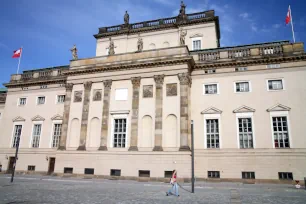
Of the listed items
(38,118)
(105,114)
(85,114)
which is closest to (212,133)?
(105,114)

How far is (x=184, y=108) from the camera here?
91.7 feet

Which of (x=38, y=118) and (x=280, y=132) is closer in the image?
(x=280, y=132)

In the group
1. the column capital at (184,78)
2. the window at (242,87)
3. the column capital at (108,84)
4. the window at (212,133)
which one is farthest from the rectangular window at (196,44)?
the column capital at (108,84)

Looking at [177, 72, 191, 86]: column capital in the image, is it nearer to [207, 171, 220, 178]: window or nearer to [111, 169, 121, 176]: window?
[207, 171, 220, 178]: window

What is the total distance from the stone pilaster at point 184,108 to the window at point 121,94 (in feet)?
23.3

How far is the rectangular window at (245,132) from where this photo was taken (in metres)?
26.9

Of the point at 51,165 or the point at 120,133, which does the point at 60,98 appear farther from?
the point at 120,133

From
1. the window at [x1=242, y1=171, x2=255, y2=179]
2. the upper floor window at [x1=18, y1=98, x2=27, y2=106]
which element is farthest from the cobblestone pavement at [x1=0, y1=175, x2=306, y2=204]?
the upper floor window at [x1=18, y1=98, x2=27, y2=106]

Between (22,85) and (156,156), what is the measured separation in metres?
25.6

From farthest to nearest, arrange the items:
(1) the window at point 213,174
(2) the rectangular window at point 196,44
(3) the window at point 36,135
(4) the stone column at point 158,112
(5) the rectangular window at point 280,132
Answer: (2) the rectangular window at point 196,44
(3) the window at point 36,135
(4) the stone column at point 158,112
(1) the window at point 213,174
(5) the rectangular window at point 280,132

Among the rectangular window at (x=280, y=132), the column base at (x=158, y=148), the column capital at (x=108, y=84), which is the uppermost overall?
the column capital at (x=108, y=84)

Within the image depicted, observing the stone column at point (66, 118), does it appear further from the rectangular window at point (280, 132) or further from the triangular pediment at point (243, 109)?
the rectangular window at point (280, 132)

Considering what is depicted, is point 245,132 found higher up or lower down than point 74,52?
lower down

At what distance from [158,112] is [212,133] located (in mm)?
6489
